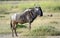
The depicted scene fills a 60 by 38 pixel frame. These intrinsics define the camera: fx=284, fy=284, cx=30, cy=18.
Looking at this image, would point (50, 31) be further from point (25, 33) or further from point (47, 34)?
point (25, 33)

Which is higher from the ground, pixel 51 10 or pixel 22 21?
pixel 22 21

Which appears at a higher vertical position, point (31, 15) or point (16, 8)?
point (31, 15)

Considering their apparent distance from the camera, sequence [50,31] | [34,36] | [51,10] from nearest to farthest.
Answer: [34,36], [50,31], [51,10]

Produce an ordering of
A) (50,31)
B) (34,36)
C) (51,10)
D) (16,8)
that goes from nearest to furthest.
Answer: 1. (34,36)
2. (50,31)
3. (51,10)
4. (16,8)

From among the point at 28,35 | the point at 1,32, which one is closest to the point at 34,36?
the point at 28,35

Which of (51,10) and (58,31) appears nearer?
(58,31)

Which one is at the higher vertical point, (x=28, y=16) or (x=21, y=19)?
(x=28, y=16)

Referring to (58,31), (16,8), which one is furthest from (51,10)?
(58,31)

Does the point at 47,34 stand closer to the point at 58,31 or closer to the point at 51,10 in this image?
the point at 58,31

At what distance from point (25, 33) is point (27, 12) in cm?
99

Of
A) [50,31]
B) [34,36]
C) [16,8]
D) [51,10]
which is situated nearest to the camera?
[34,36]

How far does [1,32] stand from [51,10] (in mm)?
12944

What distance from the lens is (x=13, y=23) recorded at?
1302cm

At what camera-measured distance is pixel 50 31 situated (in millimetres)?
13344
